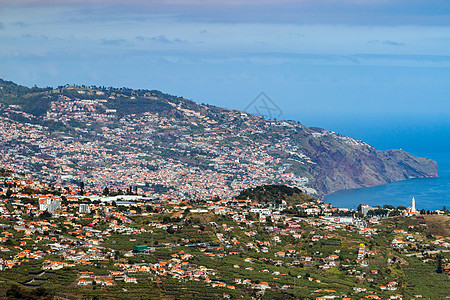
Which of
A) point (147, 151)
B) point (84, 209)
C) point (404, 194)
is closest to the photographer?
point (84, 209)

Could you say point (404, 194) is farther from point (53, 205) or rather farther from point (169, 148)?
point (53, 205)

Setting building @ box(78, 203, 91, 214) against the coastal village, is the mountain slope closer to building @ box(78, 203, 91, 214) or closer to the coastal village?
the coastal village

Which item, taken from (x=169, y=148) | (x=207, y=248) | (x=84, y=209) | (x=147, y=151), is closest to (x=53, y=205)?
(x=84, y=209)

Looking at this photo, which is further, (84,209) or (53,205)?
(84,209)

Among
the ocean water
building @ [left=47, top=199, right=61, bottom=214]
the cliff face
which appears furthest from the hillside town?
building @ [left=47, top=199, right=61, bottom=214]

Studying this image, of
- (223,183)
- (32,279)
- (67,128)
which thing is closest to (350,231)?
(32,279)

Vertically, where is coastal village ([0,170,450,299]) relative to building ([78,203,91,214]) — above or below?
below
